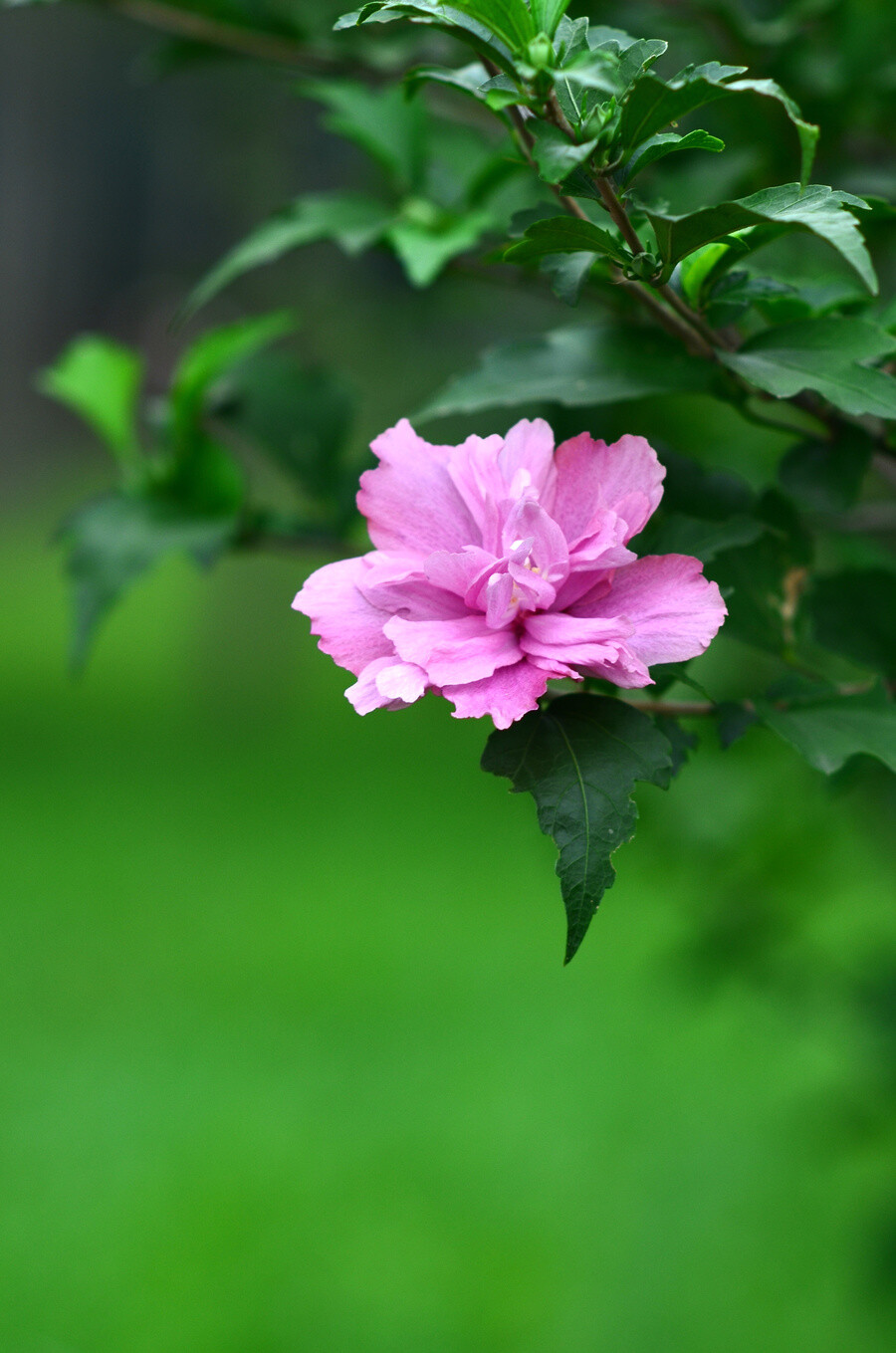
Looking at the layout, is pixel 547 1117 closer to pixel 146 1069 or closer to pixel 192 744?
pixel 146 1069

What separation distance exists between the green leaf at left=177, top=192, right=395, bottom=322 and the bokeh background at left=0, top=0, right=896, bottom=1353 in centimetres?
15

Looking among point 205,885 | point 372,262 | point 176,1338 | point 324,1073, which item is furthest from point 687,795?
point 205,885

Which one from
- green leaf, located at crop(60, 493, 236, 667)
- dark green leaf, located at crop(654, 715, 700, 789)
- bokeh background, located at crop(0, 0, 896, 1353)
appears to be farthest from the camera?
bokeh background, located at crop(0, 0, 896, 1353)

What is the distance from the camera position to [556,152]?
43 centimetres

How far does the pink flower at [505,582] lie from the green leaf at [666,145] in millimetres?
99

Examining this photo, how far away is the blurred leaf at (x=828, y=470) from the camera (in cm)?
61

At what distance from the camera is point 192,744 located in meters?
4.19

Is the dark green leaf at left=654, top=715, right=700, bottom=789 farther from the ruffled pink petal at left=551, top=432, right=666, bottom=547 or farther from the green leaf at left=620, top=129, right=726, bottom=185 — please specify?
the green leaf at left=620, top=129, right=726, bottom=185

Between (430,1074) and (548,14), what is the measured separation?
7.19 ft

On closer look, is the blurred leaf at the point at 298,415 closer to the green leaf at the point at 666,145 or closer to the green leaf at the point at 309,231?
Result: the green leaf at the point at 309,231

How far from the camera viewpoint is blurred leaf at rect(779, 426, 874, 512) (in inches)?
24.0

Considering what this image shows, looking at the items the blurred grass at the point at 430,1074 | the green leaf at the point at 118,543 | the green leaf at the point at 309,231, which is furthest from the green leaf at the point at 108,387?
the blurred grass at the point at 430,1074

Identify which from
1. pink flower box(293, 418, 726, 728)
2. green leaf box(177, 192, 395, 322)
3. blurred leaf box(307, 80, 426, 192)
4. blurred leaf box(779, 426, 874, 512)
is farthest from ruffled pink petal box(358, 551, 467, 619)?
blurred leaf box(307, 80, 426, 192)

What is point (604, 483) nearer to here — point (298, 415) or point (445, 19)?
point (445, 19)
